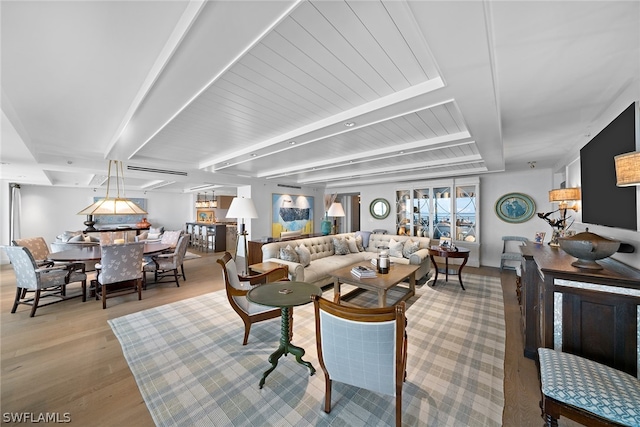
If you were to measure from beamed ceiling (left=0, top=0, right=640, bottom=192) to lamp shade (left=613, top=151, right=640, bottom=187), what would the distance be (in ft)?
2.29

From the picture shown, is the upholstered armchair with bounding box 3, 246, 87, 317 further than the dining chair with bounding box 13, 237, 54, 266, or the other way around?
the dining chair with bounding box 13, 237, 54, 266

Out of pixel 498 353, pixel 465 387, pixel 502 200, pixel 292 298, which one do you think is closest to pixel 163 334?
pixel 292 298

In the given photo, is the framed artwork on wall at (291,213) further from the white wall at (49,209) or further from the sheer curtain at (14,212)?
the sheer curtain at (14,212)

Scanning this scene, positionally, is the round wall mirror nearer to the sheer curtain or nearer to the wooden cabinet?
the wooden cabinet

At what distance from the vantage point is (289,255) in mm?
3975

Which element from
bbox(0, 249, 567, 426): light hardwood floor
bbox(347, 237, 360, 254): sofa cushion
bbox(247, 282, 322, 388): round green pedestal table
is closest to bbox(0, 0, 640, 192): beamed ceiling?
bbox(247, 282, 322, 388): round green pedestal table

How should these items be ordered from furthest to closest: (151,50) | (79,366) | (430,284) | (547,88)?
(430,284) < (79,366) < (547,88) < (151,50)

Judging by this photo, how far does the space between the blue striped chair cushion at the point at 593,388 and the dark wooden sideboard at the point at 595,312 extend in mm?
256

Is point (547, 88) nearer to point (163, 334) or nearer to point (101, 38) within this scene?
point (101, 38)

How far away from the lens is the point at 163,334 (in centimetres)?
272

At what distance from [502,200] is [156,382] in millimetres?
7225

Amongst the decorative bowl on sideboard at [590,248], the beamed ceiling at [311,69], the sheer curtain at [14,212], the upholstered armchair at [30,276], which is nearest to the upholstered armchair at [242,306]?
the beamed ceiling at [311,69]

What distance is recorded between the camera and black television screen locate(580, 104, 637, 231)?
1712mm

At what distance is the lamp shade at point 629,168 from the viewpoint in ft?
4.14
